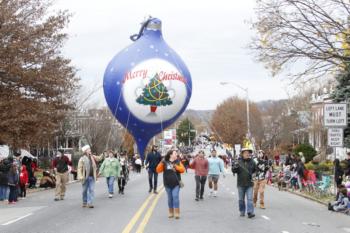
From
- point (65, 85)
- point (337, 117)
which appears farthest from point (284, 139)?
point (337, 117)

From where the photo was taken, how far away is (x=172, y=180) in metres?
14.2

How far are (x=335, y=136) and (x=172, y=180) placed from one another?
7.15 metres

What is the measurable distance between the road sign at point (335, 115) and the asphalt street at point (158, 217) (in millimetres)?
2575

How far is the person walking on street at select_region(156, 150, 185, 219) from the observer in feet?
46.6

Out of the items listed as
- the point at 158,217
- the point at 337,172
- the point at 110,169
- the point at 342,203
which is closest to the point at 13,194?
the point at 110,169

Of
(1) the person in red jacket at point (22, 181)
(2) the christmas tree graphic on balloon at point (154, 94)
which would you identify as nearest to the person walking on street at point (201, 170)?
(2) the christmas tree graphic on balloon at point (154, 94)

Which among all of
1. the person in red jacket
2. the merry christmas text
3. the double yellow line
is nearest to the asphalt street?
the double yellow line

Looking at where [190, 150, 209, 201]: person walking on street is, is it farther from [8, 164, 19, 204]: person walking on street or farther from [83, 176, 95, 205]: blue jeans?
[8, 164, 19, 204]: person walking on street

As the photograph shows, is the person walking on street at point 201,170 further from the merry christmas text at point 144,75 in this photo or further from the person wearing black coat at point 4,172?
the person wearing black coat at point 4,172

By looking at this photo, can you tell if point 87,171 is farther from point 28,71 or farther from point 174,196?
point 28,71

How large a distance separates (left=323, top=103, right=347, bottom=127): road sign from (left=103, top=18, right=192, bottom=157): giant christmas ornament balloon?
4.27m

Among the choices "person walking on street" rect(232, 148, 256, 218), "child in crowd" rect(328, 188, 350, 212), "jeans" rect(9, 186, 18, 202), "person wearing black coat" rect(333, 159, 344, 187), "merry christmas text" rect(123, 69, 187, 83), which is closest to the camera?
"person walking on street" rect(232, 148, 256, 218)

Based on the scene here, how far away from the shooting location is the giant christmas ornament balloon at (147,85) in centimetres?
1816

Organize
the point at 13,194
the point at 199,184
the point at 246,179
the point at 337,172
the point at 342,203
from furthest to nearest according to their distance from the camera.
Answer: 1. the point at 13,194
2. the point at 337,172
3. the point at 199,184
4. the point at 342,203
5. the point at 246,179
